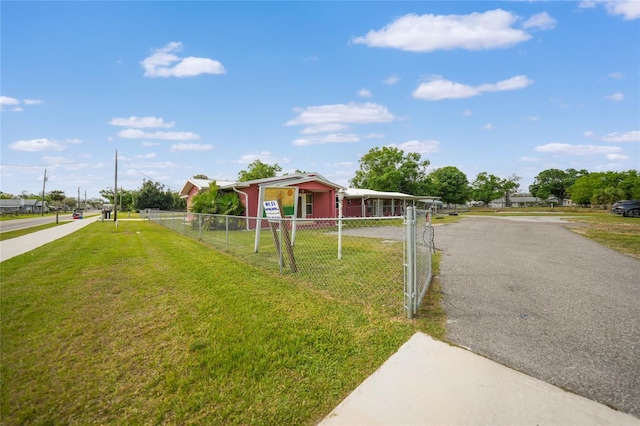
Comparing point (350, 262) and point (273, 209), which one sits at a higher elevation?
point (273, 209)

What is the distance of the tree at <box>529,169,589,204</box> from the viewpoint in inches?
3150

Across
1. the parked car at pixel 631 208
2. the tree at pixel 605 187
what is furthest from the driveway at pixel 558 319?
the tree at pixel 605 187

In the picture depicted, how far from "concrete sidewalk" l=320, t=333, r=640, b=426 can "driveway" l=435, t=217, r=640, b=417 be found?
8.0 inches

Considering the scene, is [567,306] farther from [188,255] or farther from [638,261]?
[188,255]

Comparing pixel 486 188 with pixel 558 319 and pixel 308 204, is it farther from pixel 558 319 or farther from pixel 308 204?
pixel 558 319

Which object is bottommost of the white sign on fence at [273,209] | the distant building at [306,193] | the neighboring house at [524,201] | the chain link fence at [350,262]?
the chain link fence at [350,262]

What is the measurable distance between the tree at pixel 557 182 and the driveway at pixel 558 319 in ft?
304

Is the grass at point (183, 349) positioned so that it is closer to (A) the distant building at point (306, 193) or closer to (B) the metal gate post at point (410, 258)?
(B) the metal gate post at point (410, 258)

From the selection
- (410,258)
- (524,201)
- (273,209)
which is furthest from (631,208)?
(524,201)

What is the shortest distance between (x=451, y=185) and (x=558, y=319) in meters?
56.8

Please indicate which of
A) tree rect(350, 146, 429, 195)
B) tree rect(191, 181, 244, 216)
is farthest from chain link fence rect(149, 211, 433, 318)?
tree rect(350, 146, 429, 195)

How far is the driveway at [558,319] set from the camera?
8.66 feet

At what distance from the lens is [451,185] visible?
56.1 metres

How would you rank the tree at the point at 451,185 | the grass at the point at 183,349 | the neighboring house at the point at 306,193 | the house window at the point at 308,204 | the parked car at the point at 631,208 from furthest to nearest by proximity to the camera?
1. the tree at the point at 451,185
2. the parked car at the point at 631,208
3. the house window at the point at 308,204
4. the neighboring house at the point at 306,193
5. the grass at the point at 183,349
